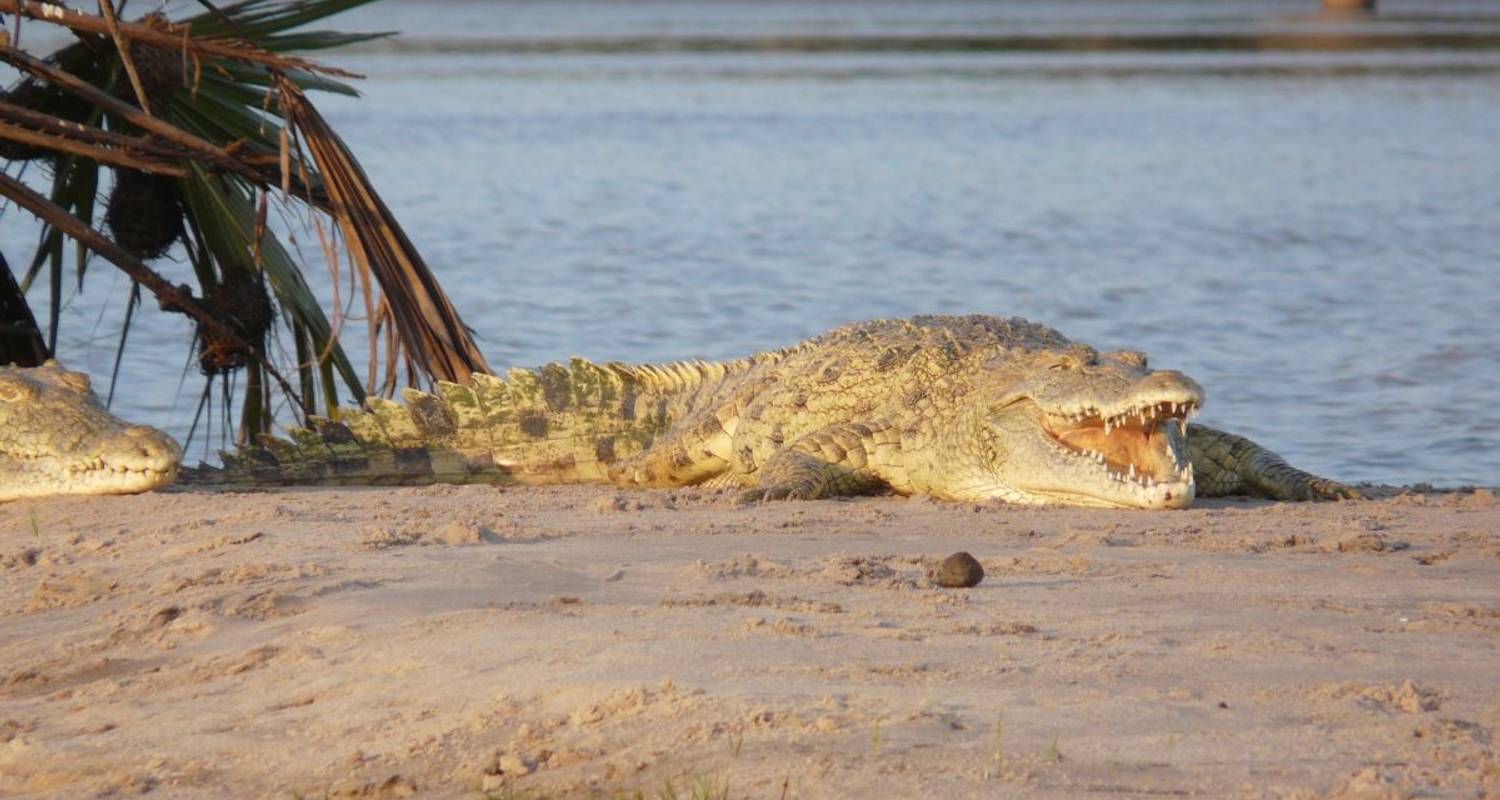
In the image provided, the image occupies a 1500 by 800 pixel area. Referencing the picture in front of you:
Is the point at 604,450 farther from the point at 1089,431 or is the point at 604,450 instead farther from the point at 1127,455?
the point at 1127,455

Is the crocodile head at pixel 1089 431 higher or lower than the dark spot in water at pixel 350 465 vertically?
higher

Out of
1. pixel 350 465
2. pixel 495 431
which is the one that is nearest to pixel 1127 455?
pixel 495 431

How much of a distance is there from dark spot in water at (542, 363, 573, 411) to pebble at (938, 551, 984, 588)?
10.3 ft

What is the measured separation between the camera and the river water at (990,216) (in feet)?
36.3

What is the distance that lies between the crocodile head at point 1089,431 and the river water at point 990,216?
7.75 ft

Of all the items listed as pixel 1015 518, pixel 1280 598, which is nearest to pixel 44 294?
pixel 1015 518

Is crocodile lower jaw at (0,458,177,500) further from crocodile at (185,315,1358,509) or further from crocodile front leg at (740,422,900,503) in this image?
crocodile front leg at (740,422,900,503)

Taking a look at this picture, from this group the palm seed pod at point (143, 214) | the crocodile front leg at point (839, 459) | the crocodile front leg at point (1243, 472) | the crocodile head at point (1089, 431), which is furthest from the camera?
the palm seed pod at point (143, 214)

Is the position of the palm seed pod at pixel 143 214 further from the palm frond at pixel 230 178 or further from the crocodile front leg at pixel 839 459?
the crocodile front leg at pixel 839 459

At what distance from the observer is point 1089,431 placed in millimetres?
6590

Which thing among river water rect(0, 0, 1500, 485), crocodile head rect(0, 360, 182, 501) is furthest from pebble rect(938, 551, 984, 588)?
river water rect(0, 0, 1500, 485)

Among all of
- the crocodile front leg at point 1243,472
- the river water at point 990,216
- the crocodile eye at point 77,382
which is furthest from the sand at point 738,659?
the river water at point 990,216

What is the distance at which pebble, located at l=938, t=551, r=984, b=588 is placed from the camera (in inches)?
192

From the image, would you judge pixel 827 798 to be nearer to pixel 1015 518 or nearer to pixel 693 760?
pixel 693 760
